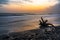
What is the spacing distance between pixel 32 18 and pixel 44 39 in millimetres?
7759

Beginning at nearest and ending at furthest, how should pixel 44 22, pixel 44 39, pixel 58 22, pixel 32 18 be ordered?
pixel 44 39 < pixel 44 22 < pixel 58 22 < pixel 32 18

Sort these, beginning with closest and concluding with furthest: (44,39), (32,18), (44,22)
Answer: (44,39)
(44,22)
(32,18)

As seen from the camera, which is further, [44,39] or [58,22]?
[58,22]

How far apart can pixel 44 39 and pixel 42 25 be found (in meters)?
3.87

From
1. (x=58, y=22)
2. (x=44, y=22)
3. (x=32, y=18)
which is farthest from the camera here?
(x=32, y=18)

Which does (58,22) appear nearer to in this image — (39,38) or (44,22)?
(44,22)

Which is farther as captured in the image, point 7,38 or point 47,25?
point 47,25

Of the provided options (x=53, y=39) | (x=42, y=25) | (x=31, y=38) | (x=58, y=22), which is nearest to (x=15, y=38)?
(x=31, y=38)

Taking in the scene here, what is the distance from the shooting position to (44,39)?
7688 mm

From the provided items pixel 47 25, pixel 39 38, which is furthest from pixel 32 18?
pixel 39 38

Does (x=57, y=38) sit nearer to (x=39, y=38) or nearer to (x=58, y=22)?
(x=39, y=38)

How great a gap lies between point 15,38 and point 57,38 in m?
2.31

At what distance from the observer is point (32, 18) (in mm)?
15336

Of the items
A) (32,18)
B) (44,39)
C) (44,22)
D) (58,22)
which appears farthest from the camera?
(32,18)
